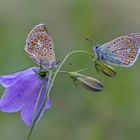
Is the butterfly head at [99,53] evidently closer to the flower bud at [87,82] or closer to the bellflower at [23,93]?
the flower bud at [87,82]

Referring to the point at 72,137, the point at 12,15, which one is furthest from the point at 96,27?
the point at 72,137

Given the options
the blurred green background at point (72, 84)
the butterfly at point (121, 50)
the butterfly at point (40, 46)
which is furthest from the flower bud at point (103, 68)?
the blurred green background at point (72, 84)

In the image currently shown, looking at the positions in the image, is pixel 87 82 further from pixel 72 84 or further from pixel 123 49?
pixel 72 84

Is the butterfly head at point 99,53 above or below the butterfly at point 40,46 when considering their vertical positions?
below

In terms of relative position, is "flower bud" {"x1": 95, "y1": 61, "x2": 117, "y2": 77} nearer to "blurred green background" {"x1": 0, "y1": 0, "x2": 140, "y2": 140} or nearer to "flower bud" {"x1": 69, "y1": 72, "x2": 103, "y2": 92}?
"flower bud" {"x1": 69, "y1": 72, "x2": 103, "y2": 92}

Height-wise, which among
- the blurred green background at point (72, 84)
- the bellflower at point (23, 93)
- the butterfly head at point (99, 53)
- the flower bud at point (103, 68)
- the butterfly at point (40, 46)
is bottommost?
the blurred green background at point (72, 84)

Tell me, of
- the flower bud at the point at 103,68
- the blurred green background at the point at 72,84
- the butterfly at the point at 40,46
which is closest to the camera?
the butterfly at the point at 40,46
